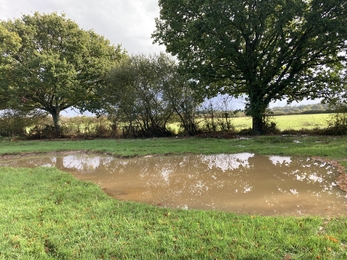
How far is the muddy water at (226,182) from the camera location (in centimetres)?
471

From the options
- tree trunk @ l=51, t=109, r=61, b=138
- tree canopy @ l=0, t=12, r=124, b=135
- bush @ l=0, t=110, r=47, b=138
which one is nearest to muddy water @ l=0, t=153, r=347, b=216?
tree canopy @ l=0, t=12, r=124, b=135

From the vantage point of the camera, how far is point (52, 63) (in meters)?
17.6

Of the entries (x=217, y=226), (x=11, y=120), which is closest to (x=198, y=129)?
(x=217, y=226)

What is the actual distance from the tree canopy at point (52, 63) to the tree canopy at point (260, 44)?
8125 millimetres

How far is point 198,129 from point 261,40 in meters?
7.33

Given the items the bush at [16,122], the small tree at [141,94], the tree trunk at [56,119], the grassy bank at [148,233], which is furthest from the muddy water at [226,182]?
the bush at [16,122]

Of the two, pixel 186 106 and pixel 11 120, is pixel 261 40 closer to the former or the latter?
pixel 186 106

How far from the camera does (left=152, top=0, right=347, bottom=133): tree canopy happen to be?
1176cm

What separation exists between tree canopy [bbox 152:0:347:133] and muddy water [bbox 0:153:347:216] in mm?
6934

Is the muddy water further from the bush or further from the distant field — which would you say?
the bush

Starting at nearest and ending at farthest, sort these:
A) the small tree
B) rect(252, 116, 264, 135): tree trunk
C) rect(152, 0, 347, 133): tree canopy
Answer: rect(152, 0, 347, 133): tree canopy < rect(252, 116, 264, 135): tree trunk < the small tree

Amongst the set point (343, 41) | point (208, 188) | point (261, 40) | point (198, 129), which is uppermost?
point (261, 40)

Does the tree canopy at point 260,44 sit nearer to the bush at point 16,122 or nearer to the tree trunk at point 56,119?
the tree trunk at point 56,119

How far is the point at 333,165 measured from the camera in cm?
699
